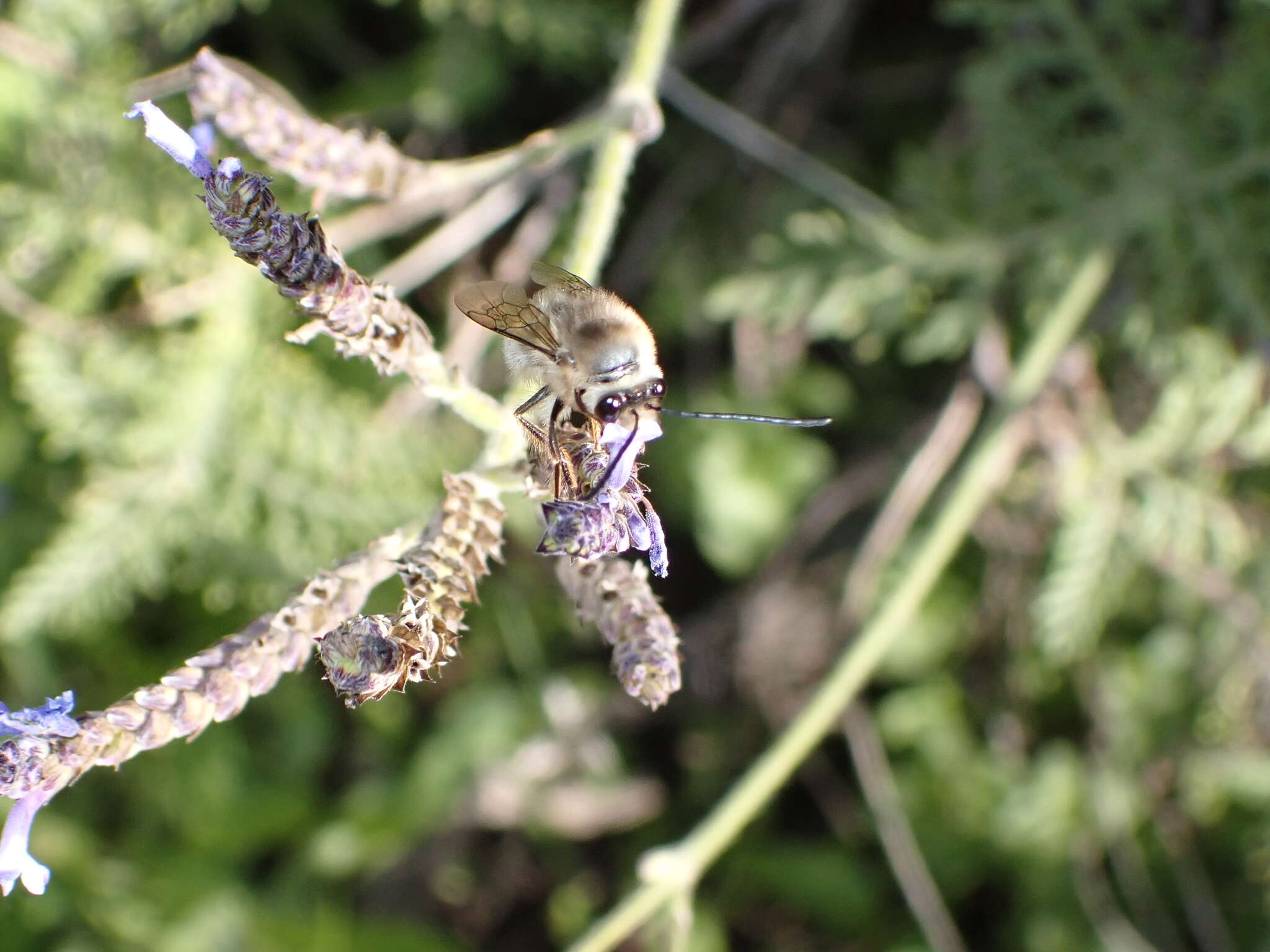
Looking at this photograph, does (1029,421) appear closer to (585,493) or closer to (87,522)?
(585,493)

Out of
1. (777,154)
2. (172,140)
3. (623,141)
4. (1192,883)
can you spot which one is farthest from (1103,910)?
(172,140)

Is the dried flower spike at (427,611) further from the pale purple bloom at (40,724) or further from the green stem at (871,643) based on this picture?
the green stem at (871,643)

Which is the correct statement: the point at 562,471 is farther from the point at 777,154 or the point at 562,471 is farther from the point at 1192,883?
the point at 1192,883

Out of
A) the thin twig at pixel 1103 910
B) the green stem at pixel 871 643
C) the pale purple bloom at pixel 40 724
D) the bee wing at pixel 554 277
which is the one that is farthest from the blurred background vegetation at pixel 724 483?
the pale purple bloom at pixel 40 724

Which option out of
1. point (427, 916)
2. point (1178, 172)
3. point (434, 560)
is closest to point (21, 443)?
point (427, 916)

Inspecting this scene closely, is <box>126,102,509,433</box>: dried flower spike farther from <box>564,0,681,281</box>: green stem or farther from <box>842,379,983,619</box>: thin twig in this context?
<box>842,379,983,619</box>: thin twig
